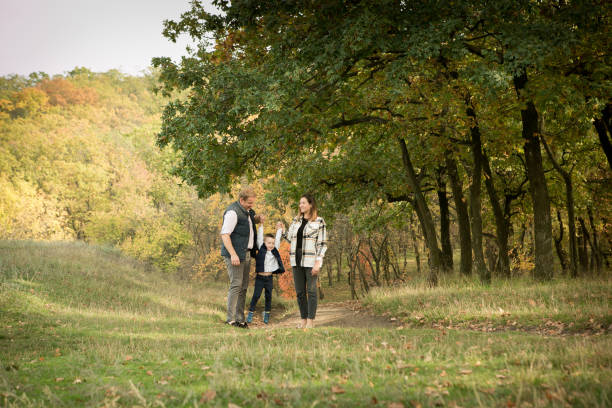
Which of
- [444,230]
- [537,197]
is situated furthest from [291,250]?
[444,230]

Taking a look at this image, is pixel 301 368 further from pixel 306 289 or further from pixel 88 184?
pixel 88 184

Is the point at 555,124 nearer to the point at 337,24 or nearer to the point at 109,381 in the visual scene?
the point at 337,24

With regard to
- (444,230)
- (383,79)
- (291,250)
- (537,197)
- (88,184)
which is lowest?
(291,250)

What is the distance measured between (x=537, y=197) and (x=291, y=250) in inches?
307

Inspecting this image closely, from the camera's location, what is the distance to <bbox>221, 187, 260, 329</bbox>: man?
8133mm

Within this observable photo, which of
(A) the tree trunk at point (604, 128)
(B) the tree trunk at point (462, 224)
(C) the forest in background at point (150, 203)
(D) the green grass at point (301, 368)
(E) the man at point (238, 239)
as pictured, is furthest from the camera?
(C) the forest in background at point (150, 203)

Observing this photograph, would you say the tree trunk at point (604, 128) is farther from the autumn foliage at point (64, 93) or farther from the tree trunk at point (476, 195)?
the autumn foliage at point (64, 93)

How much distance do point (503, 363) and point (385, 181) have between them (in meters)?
11.9

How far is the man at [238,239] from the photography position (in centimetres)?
813

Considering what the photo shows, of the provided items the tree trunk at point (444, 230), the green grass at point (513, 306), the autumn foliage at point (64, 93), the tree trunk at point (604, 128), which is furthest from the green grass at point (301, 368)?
the autumn foliage at point (64, 93)

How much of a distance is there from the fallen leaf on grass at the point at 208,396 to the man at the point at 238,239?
4.68 metres

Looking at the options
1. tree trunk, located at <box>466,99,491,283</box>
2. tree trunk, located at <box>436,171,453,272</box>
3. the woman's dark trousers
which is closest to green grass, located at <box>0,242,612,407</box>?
the woman's dark trousers

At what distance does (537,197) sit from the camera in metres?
11.9

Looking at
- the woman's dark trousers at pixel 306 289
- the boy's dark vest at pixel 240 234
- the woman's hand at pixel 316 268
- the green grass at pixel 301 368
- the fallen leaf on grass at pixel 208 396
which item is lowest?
the green grass at pixel 301 368
